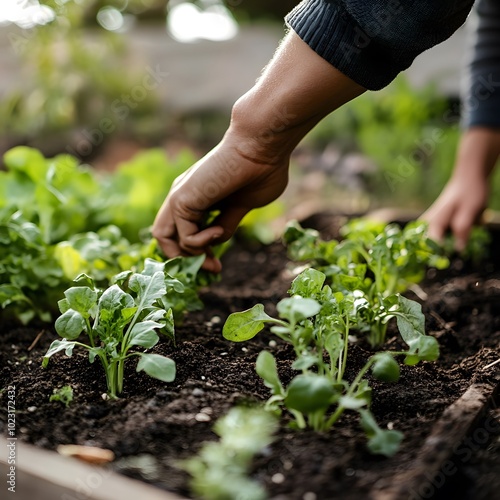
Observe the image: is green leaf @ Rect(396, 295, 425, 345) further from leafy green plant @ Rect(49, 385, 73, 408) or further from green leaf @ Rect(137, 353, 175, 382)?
leafy green plant @ Rect(49, 385, 73, 408)

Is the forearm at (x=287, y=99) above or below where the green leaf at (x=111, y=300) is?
above

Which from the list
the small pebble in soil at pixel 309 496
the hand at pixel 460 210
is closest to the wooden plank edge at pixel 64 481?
the small pebble in soil at pixel 309 496

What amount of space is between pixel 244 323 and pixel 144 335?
0.62 feet

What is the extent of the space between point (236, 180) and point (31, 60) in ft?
14.4

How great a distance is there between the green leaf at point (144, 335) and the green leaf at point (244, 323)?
0.13 meters

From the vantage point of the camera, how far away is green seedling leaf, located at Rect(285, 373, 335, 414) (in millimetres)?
1018

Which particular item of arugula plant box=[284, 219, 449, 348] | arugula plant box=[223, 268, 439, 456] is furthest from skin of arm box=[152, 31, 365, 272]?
arugula plant box=[223, 268, 439, 456]

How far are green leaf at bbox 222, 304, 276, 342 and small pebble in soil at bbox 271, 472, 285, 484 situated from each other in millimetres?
317

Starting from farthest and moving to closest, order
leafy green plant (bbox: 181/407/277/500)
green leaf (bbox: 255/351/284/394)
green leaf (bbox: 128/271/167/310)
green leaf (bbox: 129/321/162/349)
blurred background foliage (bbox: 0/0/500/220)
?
1. blurred background foliage (bbox: 0/0/500/220)
2. green leaf (bbox: 128/271/167/310)
3. green leaf (bbox: 129/321/162/349)
4. green leaf (bbox: 255/351/284/394)
5. leafy green plant (bbox: 181/407/277/500)

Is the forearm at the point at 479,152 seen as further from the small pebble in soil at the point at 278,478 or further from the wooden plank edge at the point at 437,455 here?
the small pebble in soil at the point at 278,478

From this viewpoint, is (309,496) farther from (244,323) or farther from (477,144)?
(477,144)

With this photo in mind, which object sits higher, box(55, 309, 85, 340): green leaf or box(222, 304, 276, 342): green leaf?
box(222, 304, 276, 342): green leaf

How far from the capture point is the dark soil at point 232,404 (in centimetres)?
103

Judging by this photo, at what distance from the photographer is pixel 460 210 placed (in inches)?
92.4
